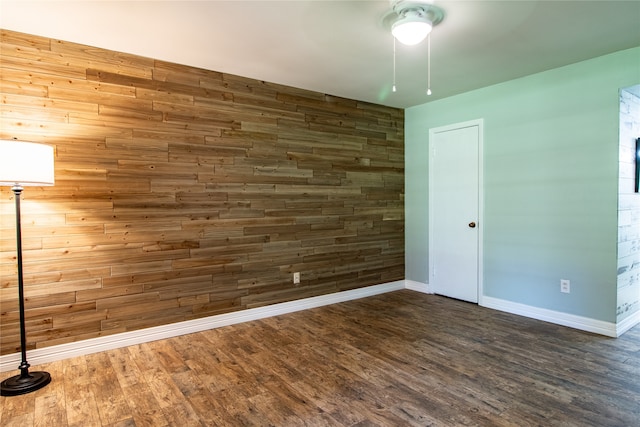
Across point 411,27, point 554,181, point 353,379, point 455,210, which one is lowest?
point 353,379

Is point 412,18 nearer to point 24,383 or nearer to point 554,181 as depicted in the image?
point 554,181

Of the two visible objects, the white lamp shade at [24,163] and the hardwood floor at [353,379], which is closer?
the hardwood floor at [353,379]

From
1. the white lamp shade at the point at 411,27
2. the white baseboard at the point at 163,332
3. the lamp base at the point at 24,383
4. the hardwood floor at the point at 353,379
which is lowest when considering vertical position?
the hardwood floor at the point at 353,379

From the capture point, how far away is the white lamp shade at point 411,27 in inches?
92.2

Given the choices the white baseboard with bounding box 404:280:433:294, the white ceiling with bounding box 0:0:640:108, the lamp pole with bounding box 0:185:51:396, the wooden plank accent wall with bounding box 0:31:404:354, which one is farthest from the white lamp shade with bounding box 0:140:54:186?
the white baseboard with bounding box 404:280:433:294

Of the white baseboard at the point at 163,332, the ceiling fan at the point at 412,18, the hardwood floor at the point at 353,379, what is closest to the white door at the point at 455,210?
the hardwood floor at the point at 353,379

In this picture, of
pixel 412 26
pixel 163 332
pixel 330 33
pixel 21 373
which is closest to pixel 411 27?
pixel 412 26

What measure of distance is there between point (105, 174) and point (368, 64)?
2516 millimetres

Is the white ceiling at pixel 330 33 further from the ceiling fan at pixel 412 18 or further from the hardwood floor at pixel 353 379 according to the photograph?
the hardwood floor at pixel 353 379

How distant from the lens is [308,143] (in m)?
4.14

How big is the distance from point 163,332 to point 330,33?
2.93 meters

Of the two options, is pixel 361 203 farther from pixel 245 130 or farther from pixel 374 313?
pixel 245 130

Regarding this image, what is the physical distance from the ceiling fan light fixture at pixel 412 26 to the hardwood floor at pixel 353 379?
2.37m

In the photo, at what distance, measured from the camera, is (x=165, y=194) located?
10.7 feet
